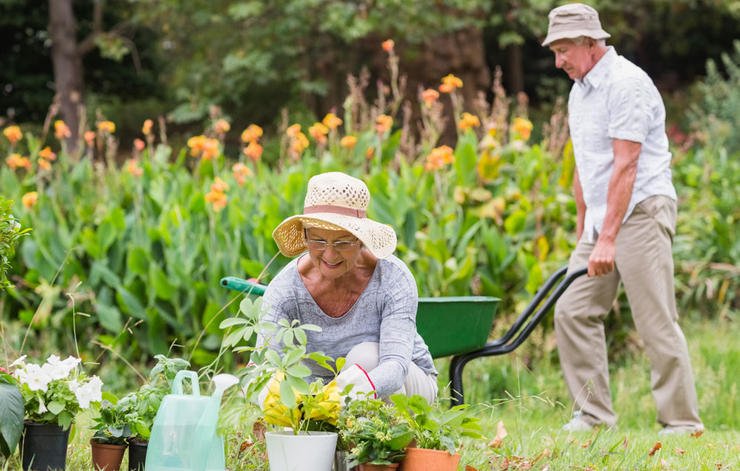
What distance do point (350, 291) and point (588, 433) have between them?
Result: 1.54 m

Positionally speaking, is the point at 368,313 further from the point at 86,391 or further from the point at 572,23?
the point at 572,23

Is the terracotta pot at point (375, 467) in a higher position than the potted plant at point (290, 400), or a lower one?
lower

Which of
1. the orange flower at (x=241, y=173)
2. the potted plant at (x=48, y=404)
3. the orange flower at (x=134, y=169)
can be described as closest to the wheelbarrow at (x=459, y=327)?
the potted plant at (x=48, y=404)

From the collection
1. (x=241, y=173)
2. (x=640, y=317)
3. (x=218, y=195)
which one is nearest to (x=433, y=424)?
(x=640, y=317)

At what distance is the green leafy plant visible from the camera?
268 centimetres

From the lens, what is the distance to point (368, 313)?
3205 mm

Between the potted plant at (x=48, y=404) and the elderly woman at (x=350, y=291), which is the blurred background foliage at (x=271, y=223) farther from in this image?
the potted plant at (x=48, y=404)

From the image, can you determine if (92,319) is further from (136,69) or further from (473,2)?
(136,69)

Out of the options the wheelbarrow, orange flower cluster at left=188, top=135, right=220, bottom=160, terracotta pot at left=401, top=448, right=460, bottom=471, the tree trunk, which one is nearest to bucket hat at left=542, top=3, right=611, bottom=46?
the wheelbarrow

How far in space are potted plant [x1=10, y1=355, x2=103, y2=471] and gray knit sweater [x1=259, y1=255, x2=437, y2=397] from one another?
1.80 feet

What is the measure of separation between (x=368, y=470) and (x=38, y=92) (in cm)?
1410

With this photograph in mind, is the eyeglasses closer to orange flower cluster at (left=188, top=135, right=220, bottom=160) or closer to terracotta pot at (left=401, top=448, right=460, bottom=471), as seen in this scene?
terracotta pot at (left=401, top=448, right=460, bottom=471)

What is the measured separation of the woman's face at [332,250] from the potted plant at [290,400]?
0.33 m

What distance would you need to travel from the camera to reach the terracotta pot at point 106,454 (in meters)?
2.92
